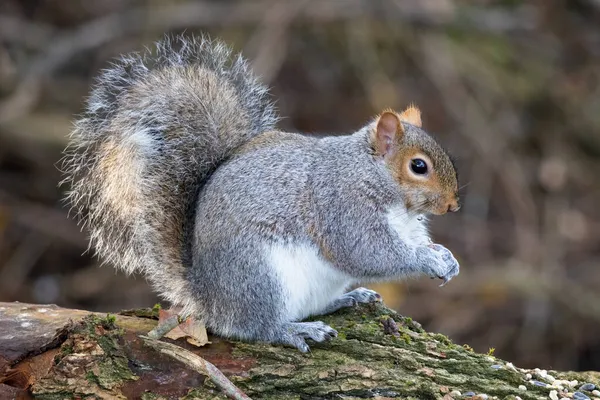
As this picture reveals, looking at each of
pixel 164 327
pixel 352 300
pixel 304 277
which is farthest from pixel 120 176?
pixel 352 300

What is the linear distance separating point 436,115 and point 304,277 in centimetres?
342

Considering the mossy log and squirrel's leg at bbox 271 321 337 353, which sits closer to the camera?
the mossy log

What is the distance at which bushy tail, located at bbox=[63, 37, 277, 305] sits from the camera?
246 centimetres

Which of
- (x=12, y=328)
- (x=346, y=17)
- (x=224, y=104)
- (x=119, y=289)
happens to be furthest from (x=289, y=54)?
(x=12, y=328)

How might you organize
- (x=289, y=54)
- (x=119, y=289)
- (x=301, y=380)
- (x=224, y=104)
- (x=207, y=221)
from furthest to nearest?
(x=289, y=54) → (x=119, y=289) → (x=224, y=104) → (x=207, y=221) → (x=301, y=380)

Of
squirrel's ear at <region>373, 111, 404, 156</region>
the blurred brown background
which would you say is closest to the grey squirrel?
squirrel's ear at <region>373, 111, 404, 156</region>

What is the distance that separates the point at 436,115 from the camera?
5.58 m

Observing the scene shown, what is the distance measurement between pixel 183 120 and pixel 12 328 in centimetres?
76

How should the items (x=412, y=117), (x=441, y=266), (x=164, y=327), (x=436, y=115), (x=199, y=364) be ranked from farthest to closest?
(x=436, y=115) < (x=412, y=117) < (x=441, y=266) < (x=164, y=327) < (x=199, y=364)

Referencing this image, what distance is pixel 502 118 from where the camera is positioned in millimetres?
5383

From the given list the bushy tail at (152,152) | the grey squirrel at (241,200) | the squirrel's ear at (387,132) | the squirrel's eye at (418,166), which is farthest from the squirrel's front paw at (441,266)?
the bushy tail at (152,152)

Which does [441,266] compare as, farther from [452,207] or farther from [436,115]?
[436,115]

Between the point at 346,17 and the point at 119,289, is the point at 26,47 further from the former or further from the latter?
the point at 346,17

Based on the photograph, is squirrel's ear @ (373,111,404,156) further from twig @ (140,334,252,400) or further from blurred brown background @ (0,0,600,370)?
blurred brown background @ (0,0,600,370)
